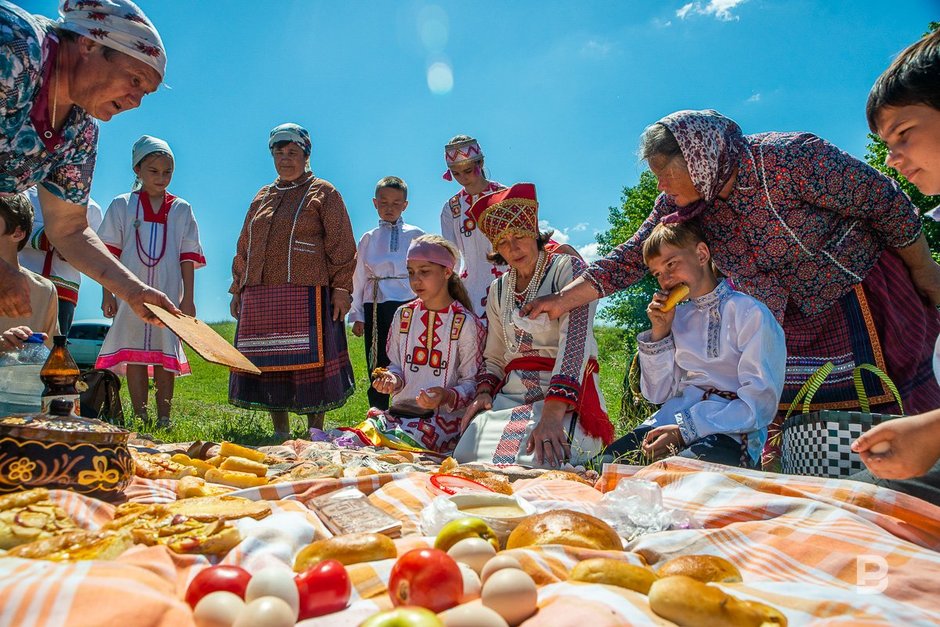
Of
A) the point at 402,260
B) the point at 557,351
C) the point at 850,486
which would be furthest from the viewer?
the point at 402,260

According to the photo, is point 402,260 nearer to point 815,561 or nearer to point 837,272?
point 837,272

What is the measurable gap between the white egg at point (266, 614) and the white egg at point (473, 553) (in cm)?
40

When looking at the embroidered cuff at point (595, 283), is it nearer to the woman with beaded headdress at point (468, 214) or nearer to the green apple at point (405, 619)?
the woman with beaded headdress at point (468, 214)

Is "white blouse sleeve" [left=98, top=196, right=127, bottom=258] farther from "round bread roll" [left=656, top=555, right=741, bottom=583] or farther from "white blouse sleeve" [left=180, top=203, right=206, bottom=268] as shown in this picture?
"round bread roll" [left=656, top=555, right=741, bottom=583]

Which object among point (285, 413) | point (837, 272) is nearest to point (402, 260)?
point (285, 413)

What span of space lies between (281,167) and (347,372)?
186 centimetres

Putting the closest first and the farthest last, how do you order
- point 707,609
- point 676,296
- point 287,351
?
point 707,609
point 676,296
point 287,351

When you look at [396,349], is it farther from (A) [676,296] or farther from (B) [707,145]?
(B) [707,145]

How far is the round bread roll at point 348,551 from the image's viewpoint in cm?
161

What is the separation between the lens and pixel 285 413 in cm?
589

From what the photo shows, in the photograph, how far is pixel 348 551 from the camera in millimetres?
1621

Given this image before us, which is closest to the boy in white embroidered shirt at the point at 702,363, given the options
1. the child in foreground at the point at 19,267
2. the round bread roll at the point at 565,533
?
the round bread roll at the point at 565,533

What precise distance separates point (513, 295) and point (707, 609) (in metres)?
3.33

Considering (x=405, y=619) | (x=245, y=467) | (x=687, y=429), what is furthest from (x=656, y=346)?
(x=405, y=619)
